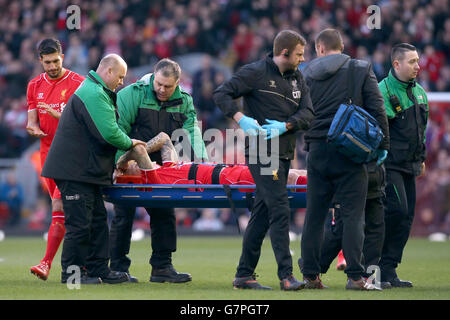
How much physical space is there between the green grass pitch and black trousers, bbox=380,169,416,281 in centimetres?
34

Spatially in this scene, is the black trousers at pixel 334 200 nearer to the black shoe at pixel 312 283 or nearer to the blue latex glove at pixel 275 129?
the black shoe at pixel 312 283

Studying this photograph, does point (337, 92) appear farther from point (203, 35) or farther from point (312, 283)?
point (203, 35)

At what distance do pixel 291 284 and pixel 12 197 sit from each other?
11.6m

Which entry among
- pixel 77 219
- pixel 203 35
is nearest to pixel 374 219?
pixel 77 219

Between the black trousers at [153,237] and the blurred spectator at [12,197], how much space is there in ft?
30.8

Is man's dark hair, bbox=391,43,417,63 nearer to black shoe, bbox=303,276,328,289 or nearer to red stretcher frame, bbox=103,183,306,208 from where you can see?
red stretcher frame, bbox=103,183,306,208

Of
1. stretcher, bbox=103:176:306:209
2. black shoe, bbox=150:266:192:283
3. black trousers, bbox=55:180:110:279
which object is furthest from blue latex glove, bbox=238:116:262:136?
black shoe, bbox=150:266:192:283

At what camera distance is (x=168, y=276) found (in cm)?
848

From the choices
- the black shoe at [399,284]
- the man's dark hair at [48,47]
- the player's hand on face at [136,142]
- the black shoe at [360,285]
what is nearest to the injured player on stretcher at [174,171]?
the player's hand on face at [136,142]

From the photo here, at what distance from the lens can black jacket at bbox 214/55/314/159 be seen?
733 cm

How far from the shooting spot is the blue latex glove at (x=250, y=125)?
7.21 m

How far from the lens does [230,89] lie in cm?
731
